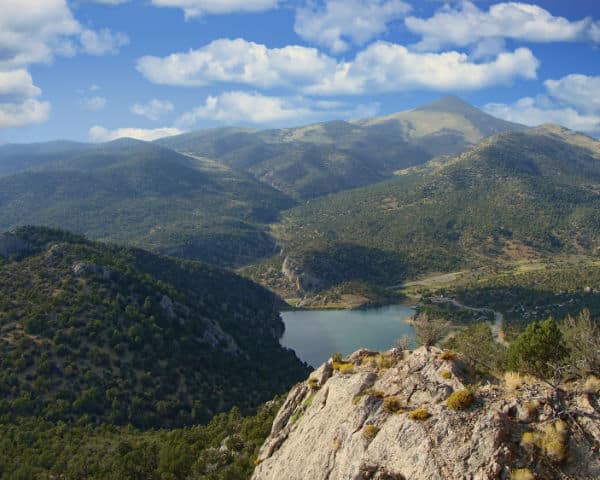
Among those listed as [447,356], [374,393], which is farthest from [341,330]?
[374,393]

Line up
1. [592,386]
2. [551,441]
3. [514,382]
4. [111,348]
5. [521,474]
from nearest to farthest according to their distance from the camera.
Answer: [521,474]
[551,441]
[592,386]
[514,382]
[111,348]

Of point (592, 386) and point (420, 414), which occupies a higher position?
point (592, 386)

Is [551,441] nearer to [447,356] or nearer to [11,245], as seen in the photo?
[447,356]

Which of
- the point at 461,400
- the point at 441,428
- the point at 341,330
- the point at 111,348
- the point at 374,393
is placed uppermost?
the point at 461,400

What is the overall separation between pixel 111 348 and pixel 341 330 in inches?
3497

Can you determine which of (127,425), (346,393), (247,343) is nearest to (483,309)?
(247,343)

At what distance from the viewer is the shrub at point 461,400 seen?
80.4ft

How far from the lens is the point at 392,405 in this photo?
2731 cm

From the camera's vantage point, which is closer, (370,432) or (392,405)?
(370,432)

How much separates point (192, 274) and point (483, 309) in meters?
97.7

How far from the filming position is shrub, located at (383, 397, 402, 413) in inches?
1067

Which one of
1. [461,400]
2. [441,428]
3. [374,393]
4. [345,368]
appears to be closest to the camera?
[441,428]

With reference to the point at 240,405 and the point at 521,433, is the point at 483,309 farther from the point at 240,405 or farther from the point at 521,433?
the point at 521,433

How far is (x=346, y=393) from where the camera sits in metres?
31.8
